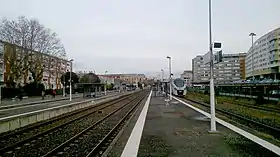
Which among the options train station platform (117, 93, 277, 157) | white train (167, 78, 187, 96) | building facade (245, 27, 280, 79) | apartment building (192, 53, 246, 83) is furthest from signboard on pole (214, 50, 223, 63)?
apartment building (192, 53, 246, 83)

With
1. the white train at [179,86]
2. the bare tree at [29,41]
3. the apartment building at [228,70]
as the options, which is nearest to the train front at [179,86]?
the white train at [179,86]

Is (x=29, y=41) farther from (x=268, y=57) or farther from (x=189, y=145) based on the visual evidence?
(x=268, y=57)

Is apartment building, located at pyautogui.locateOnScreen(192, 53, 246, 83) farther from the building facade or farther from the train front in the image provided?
the train front

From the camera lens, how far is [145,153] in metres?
9.13

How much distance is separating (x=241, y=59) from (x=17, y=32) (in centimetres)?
12314

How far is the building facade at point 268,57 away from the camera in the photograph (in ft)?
327

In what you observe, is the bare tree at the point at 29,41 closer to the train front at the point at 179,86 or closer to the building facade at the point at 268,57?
the train front at the point at 179,86

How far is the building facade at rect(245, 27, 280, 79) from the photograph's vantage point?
3926 inches

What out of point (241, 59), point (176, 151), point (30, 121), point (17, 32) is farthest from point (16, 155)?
point (241, 59)

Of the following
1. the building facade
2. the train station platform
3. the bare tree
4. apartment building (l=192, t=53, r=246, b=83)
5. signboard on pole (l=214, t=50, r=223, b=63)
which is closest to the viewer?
the train station platform

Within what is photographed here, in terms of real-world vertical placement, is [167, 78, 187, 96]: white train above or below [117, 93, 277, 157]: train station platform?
above

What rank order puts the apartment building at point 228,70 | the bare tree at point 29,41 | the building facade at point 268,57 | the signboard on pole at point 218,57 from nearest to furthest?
the signboard on pole at point 218,57
the bare tree at point 29,41
the building facade at point 268,57
the apartment building at point 228,70

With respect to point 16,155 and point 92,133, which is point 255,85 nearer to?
point 92,133

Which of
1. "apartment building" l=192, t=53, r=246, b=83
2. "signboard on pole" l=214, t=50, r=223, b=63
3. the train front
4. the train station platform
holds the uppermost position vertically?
"apartment building" l=192, t=53, r=246, b=83
